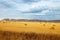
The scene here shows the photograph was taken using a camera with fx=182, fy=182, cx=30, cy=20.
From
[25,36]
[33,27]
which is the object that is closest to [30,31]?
[25,36]

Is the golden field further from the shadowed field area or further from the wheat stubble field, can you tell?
the shadowed field area

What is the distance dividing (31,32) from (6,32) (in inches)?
40.9

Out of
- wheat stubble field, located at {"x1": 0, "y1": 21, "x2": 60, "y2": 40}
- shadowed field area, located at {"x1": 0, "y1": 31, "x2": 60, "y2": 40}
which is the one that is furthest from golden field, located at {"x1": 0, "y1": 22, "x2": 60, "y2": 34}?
shadowed field area, located at {"x1": 0, "y1": 31, "x2": 60, "y2": 40}

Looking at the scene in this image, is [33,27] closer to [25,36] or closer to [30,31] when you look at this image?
[30,31]

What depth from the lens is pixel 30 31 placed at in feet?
19.7

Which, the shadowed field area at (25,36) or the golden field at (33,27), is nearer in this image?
the shadowed field area at (25,36)

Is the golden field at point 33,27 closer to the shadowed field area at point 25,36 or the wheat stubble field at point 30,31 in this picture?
the wheat stubble field at point 30,31

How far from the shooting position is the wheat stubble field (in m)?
5.64

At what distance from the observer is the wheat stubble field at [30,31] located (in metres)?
5.64

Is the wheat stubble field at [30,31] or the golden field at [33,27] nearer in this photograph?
the wheat stubble field at [30,31]

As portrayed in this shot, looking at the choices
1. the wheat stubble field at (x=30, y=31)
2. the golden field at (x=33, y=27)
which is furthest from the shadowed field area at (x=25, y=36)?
the golden field at (x=33, y=27)

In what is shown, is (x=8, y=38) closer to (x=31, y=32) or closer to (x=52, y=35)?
(x=31, y=32)

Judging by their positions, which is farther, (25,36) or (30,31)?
(30,31)

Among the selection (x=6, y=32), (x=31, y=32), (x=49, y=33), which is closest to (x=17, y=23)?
(x=6, y=32)
